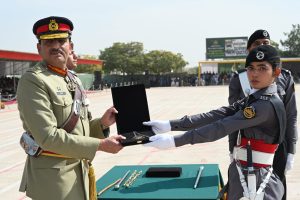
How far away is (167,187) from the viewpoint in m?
3.02

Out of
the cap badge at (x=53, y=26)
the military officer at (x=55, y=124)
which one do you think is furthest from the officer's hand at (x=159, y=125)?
the cap badge at (x=53, y=26)

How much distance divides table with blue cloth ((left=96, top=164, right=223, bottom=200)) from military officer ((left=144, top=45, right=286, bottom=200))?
0.35m

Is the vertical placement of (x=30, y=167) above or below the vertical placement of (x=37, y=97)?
below

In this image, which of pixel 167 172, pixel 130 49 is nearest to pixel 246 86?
pixel 167 172

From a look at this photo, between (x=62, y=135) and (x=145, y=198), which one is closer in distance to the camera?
(x=62, y=135)

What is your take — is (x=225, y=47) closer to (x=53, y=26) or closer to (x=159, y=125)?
(x=159, y=125)

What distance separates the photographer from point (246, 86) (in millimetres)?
3627

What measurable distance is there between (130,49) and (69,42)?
64759 millimetres

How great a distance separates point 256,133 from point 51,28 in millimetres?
1543

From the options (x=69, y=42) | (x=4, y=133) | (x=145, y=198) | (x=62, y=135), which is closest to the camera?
(x=62, y=135)

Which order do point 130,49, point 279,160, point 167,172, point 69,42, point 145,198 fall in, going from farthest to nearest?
point 130,49, point 167,172, point 279,160, point 145,198, point 69,42

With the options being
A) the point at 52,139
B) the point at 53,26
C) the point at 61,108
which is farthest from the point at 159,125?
the point at 53,26

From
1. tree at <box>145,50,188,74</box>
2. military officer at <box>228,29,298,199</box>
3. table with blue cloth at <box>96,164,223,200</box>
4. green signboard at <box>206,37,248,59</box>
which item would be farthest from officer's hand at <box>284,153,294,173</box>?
tree at <box>145,50,188,74</box>

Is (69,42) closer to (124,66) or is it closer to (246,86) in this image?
(246,86)
